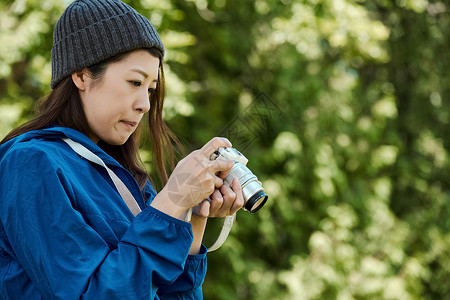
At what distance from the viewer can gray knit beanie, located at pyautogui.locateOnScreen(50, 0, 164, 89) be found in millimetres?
1340

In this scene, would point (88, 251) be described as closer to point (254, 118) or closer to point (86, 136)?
point (86, 136)

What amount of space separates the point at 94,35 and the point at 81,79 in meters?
0.11

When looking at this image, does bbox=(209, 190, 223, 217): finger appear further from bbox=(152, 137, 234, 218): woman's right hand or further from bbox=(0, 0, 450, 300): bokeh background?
bbox=(0, 0, 450, 300): bokeh background

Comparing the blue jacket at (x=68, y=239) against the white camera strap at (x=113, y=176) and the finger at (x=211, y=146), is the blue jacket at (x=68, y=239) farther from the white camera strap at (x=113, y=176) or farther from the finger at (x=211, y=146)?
the finger at (x=211, y=146)

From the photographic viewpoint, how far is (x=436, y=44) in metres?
6.31

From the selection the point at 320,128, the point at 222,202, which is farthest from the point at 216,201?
the point at 320,128

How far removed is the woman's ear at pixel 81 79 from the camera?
1.35 metres

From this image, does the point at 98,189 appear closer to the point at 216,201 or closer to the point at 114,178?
the point at 114,178

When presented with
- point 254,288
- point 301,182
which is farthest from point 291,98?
point 254,288

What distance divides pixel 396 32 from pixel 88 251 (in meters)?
5.89

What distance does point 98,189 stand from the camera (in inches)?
48.1

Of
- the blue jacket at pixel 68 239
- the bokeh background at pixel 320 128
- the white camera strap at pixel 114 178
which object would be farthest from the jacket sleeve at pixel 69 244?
the bokeh background at pixel 320 128

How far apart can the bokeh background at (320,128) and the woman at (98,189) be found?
249 centimetres

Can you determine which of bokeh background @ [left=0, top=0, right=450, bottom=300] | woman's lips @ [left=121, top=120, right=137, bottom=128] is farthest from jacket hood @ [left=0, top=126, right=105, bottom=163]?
bokeh background @ [left=0, top=0, right=450, bottom=300]
